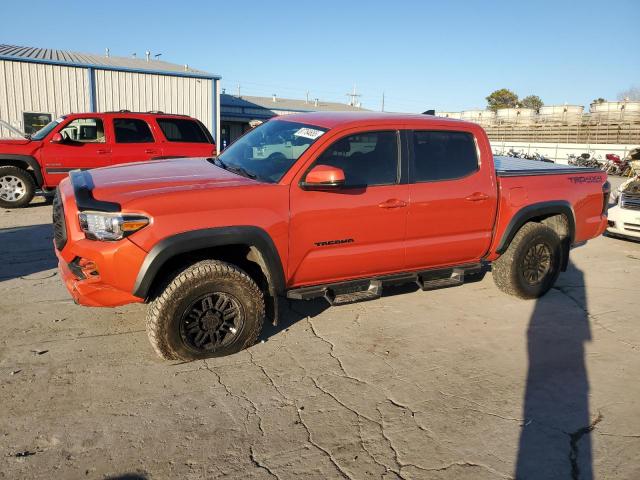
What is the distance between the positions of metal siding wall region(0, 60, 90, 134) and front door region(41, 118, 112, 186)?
32.1 feet

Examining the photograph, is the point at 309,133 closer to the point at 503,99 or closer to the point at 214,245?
the point at 214,245

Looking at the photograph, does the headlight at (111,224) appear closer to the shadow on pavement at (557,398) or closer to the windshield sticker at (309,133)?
the windshield sticker at (309,133)

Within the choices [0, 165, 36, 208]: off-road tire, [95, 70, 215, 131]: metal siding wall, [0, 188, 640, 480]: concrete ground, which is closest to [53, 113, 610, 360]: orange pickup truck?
[0, 188, 640, 480]: concrete ground

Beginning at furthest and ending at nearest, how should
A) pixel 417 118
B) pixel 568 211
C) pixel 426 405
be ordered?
pixel 568 211 → pixel 417 118 → pixel 426 405

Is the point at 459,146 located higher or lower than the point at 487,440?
higher

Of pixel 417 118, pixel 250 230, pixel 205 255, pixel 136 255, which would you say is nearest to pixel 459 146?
pixel 417 118

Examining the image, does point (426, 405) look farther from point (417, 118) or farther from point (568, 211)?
point (568, 211)

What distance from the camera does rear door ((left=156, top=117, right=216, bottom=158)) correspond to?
33.5 ft

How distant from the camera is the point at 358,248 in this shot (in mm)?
4254

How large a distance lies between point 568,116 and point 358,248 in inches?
1634

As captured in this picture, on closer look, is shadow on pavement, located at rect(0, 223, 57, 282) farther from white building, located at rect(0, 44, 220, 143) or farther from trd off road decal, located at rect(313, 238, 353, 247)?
white building, located at rect(0, 44, 220, 143)

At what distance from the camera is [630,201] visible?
9078 millimetres

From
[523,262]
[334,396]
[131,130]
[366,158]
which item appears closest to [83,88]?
[131,130]

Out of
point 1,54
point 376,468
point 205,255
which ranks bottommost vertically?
point 376,468
